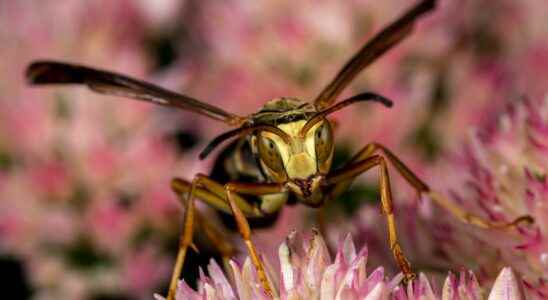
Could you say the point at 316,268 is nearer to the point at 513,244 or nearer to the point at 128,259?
the point at 513,244

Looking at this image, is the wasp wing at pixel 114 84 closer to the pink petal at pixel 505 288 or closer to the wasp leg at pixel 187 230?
the wasp leg at pixel 187 230

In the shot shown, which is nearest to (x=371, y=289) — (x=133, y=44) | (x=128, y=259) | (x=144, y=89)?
(x=144, y=89)

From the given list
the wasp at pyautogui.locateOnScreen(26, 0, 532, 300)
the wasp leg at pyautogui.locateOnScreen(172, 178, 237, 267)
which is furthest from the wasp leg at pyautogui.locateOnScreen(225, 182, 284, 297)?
the wasp leg at pyautogui.locateOnScreen(172, 178, 237, 267)

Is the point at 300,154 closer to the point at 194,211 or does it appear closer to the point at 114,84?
the point at 194,211

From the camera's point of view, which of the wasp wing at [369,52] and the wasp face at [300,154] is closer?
the wasp face at [300,154]

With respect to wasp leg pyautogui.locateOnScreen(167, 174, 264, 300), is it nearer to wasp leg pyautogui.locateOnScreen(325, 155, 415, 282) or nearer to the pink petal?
wasp leg pyautogui.locateOnScreen(325, 155, 415, 282)

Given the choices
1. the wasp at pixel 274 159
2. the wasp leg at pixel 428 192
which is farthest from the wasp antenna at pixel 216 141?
the wasp leg at pixel 428 192
